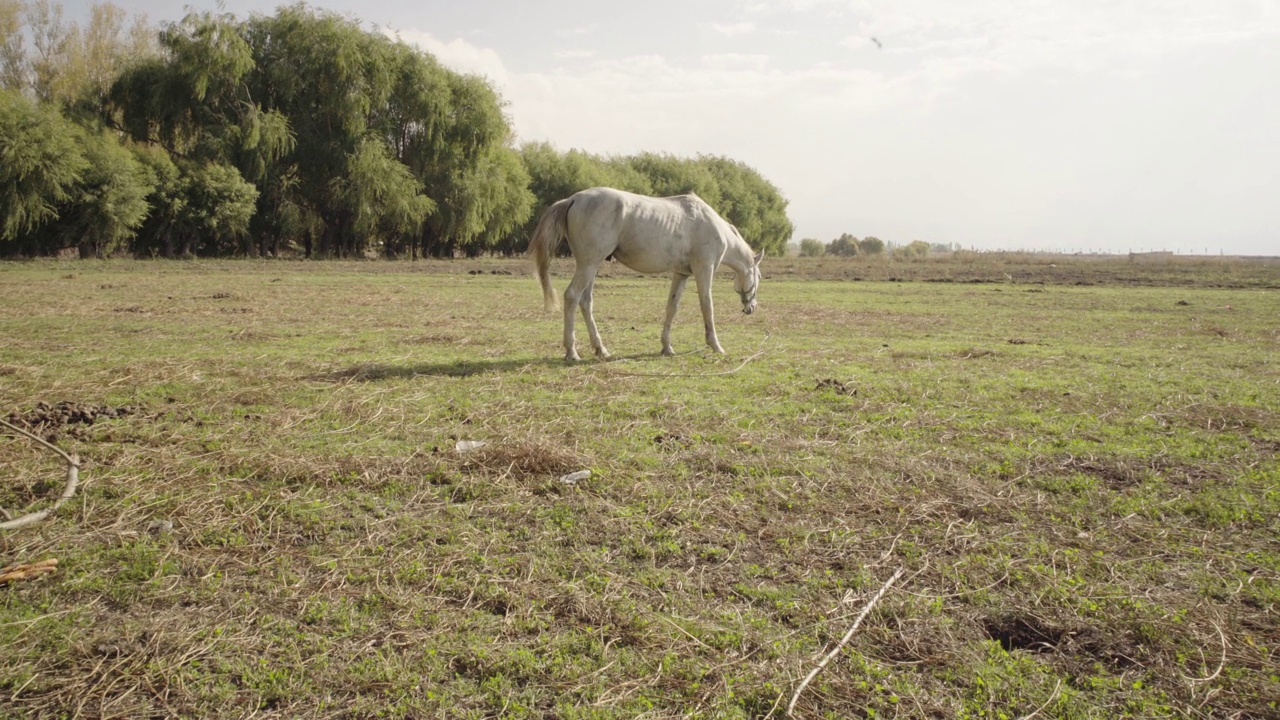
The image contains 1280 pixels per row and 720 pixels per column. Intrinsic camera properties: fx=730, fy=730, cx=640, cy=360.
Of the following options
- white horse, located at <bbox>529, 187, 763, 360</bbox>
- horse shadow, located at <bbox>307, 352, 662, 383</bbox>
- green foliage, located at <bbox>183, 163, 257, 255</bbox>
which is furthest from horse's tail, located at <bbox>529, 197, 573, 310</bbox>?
green foliage, located at <bbox>183, 163, 257, 255</bbox>

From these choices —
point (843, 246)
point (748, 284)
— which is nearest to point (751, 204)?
point (843, 246)

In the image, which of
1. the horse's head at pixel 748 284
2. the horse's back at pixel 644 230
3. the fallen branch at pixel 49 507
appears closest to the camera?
the fallen branch at pixel 49 507

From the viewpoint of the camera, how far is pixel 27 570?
11.2 ft

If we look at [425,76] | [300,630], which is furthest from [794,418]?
[425,76]

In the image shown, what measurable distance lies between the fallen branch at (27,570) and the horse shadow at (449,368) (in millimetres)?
4346

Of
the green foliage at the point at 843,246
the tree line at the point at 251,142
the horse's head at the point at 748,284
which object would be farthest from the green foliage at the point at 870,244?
the horse's head at the point at 748,284

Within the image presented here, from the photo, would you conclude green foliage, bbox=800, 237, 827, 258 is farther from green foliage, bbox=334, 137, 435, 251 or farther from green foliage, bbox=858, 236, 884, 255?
green foliage, bbox=334, 137, 435, 251

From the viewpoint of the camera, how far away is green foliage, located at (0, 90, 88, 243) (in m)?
28.8

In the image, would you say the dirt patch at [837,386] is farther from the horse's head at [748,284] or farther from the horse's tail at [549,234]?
the horse's tail at [549,234]

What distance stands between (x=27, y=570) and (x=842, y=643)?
3.73 metres

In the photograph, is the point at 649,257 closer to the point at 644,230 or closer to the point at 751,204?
the point at 644,230

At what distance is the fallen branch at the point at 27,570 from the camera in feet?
11.0

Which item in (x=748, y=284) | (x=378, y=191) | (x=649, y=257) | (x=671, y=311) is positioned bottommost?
(x=671, y=311)

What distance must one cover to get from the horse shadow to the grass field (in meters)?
0.08
